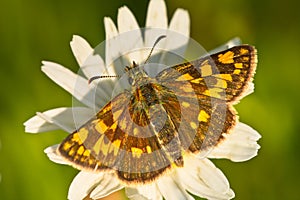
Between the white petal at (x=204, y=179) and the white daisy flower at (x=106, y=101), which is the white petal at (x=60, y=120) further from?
the white petal at (x=204, y=179)

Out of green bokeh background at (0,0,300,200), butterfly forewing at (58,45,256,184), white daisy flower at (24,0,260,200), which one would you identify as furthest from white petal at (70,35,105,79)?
green bokeh background at (0,0,300,200)

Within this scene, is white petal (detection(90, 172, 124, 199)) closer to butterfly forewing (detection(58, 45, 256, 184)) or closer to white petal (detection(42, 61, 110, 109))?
butterfly forewing (detection(58, 45, 256, 184))

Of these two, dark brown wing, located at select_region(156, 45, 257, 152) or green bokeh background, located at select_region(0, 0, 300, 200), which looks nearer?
dark brown wing, located at select_region(156, 45, 257, 152)

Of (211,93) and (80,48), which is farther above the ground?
(80,48)

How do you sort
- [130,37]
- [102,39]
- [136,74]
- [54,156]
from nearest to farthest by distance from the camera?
[54,156], [136,74], [130,37], [102,39]

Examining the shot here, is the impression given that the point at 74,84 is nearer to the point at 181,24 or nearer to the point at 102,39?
the point at 181,24

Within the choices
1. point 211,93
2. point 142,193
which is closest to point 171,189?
point 142,193

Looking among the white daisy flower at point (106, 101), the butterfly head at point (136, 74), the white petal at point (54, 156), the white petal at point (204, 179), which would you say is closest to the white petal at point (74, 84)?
the white daisy flower at point (106, 101)
